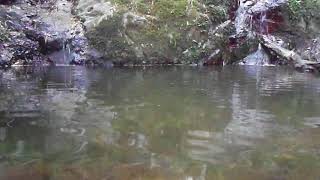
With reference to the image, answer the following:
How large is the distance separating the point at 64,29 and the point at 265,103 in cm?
839

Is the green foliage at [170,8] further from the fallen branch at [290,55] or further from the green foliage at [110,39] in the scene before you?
the fallen branch at [290,55]

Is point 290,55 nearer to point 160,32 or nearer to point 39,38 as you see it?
point 160,32

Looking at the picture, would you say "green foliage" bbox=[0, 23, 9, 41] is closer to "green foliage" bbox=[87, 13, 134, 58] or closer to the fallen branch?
"green foliage" bbox=[87, 13, 134, 58]

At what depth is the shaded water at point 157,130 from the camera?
422cm

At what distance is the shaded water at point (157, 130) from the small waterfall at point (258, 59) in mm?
5239

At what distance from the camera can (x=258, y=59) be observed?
49.7 ft

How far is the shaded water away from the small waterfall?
524 cm

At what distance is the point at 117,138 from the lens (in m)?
5.17

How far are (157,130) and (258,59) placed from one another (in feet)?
33.5

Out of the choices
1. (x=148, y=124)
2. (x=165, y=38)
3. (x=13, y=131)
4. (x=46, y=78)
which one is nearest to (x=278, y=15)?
(x=165, y=38)

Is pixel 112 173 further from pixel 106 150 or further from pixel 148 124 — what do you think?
pixel 148 124

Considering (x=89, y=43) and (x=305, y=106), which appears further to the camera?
(x=89, y=43)

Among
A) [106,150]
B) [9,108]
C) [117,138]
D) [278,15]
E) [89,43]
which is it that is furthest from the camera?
[278,15]

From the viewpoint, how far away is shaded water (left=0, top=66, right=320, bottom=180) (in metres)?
4.22
